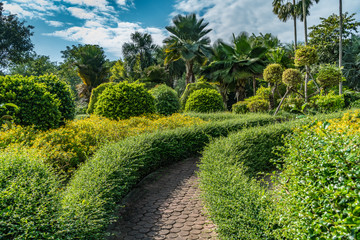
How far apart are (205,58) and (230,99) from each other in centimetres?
598

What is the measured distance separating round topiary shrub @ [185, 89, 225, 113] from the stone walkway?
7.91 m

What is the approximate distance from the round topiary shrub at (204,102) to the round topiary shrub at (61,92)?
6.94 m

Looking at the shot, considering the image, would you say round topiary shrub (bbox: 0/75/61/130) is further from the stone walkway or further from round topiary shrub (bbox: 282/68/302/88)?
round topiary shrub (bbox: 282/68/302/88)

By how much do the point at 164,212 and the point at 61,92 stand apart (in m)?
5.24

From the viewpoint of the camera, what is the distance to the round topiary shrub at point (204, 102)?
1314 cm

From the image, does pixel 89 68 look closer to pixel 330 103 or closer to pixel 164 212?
pixel 330 103

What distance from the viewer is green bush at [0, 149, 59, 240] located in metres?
2.15

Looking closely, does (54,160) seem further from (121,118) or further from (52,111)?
(121,118)

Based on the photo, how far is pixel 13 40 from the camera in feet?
81.4

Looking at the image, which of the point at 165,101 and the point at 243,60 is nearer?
the point at 165,101

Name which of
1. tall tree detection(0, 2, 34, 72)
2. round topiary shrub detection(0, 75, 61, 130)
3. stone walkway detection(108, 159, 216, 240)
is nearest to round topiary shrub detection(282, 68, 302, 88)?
stone walkway detection(108, 159, 216, 240)

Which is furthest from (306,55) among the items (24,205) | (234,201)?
(24,205)

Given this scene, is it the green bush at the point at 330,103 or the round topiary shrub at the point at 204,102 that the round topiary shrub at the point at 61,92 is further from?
the green bush at the point at 330,103

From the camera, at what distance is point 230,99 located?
2739 cm
